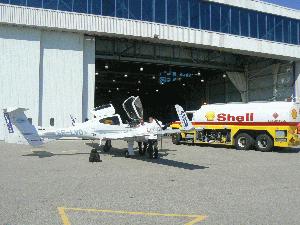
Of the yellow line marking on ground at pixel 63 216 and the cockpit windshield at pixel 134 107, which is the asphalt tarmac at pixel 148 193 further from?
the cockpit windshield at pixel 134 107

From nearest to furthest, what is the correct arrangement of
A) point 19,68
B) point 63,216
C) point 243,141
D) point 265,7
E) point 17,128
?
1. point 63,216
2. point 17,128
3. point 243,141
4. point 19,68
5. point 265,7

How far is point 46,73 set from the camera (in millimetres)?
31359

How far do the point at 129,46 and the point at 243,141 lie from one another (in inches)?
729

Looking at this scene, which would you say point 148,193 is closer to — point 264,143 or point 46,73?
point 264,143

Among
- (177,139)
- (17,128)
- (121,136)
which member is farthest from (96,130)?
(177,139)

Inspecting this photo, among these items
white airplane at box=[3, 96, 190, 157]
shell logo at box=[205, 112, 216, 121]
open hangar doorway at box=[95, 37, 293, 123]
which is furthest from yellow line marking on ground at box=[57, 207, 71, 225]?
open hangar doorway at box=[95, 37, 293, 123]

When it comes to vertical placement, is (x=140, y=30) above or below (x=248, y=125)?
above

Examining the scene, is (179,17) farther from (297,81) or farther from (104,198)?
(104,198)

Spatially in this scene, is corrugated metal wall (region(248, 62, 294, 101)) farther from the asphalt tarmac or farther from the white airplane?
the asphalt tarmac

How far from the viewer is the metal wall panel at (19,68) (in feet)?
97.5

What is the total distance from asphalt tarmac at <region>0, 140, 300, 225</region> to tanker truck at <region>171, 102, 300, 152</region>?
22.9 ft

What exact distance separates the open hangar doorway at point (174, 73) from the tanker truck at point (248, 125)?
9.16m

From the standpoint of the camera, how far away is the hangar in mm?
30312

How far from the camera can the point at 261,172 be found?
45.3ft
